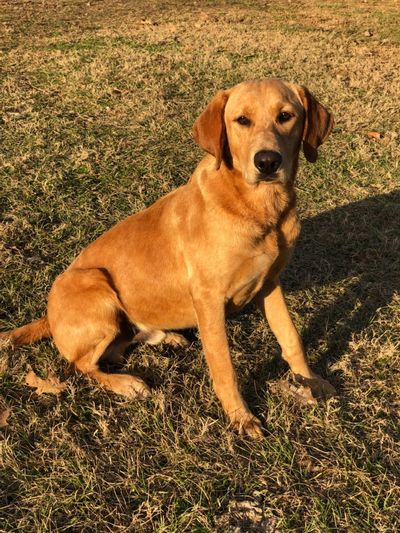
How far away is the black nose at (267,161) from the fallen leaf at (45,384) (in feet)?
5.74

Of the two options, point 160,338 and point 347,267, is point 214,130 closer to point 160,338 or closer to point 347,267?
point 160,338

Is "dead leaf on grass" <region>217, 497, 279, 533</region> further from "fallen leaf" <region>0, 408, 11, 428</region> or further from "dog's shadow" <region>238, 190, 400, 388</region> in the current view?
"fallen leaf" <region>0, 408, 11, 428</region>

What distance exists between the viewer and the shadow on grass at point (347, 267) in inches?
143

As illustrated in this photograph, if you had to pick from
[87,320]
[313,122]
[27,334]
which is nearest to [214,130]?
[313,122]

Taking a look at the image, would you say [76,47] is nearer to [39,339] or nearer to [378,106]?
[378,106]

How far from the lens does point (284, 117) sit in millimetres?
2795

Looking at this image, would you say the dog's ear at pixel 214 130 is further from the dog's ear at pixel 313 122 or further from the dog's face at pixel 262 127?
the dog's ear at pixel 313 122

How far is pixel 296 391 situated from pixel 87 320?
1.35 meters

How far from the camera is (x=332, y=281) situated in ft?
13.6

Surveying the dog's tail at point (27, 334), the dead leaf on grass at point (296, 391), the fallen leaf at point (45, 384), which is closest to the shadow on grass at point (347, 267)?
the dead leaf on grass at point (296, 391)

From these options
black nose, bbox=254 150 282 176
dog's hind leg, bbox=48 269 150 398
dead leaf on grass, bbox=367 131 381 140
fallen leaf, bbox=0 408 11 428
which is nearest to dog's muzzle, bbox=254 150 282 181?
black nose, bbox=254 150 282 176

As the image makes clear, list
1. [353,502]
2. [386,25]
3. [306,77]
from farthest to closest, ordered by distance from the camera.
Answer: [386,25], [306,77], [353,502]

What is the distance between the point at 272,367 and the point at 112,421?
1.09m

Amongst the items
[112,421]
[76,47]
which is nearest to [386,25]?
[76,47]
